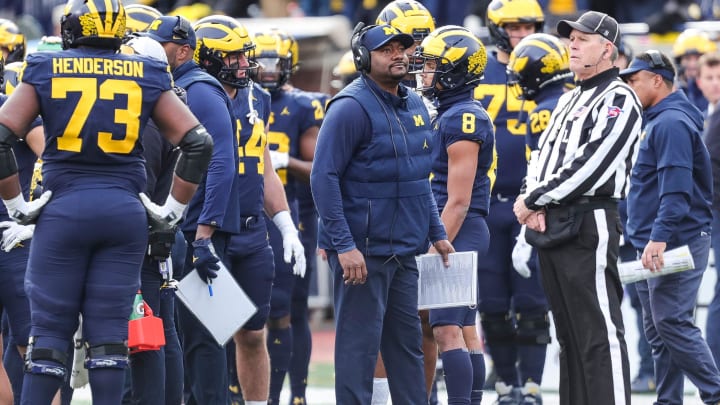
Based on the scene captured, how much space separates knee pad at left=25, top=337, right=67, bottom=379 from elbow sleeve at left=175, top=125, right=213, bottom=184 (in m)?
0.93

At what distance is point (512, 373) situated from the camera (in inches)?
366

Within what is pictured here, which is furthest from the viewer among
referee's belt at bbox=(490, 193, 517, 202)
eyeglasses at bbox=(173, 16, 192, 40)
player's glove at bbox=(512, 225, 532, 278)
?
referee's belt at bbox=(490, 193, 517, 202)

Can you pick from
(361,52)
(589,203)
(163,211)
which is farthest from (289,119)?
(163,211)

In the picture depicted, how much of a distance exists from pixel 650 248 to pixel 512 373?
1.54 metres

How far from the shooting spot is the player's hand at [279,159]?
9.41m

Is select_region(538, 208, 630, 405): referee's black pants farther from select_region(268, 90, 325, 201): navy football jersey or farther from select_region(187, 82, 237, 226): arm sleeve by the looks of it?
select_region(268, 90, 325, 201): navy football jersey

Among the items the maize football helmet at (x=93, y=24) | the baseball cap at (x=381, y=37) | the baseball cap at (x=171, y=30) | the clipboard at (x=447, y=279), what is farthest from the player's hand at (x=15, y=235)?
the clipboard at (x=447, y=279)

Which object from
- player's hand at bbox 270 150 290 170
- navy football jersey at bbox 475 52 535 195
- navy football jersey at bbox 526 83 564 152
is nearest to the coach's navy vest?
navy football jersey at bbox 526 83 564 152

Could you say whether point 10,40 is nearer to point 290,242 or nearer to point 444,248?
point 290,242

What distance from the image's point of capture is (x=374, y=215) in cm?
700

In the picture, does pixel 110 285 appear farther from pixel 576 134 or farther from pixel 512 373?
pixel 512 373

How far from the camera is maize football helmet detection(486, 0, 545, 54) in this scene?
33.0 feet

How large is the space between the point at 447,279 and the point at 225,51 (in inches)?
70.1

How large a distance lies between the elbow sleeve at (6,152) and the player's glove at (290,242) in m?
2.50
